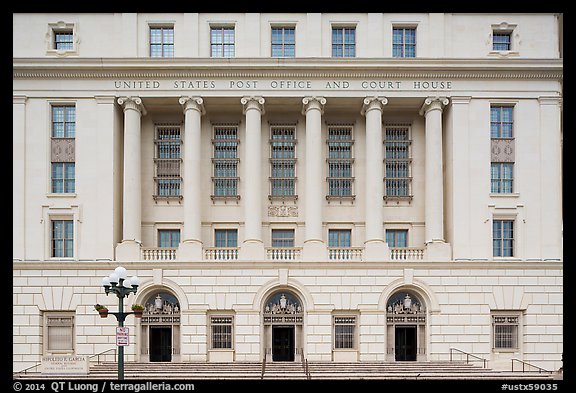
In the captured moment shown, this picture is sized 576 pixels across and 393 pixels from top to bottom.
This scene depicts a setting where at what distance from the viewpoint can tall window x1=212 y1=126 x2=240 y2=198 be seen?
4031 centimetres

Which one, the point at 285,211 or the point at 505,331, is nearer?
the point at 505,331

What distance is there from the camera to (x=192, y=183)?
3828 centimetres

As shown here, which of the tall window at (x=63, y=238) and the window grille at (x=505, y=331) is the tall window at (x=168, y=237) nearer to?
the tall window at (x=63, y=238)

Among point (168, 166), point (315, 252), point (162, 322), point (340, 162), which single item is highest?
point (340, 162)

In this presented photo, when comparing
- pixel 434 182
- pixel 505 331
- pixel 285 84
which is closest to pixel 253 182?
pixel 285 84

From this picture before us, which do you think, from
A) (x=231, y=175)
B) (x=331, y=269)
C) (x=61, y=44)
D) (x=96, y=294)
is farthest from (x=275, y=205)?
(x=61, y=44)

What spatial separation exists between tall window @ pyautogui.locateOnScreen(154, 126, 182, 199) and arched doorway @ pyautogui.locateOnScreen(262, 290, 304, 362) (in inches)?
332

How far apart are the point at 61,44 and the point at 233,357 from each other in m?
19.5

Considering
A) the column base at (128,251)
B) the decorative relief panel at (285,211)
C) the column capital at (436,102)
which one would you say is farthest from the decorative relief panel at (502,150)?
the column base at (128,251)

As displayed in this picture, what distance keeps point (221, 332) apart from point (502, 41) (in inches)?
877

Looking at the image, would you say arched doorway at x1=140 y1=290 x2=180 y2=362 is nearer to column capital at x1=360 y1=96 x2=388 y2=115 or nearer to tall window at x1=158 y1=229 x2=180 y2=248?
tall window at x1=158 y1=229 x2=180 y2=248

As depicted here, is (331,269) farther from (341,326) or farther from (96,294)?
(96,294)

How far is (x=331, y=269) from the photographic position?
37.2 m

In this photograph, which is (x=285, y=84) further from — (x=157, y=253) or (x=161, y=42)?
(x=157, y=253)
